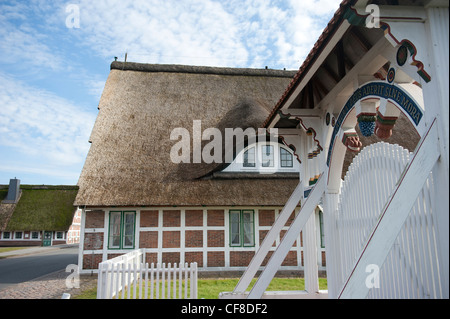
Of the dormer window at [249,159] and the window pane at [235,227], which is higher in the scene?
the dormer window at [249,159]

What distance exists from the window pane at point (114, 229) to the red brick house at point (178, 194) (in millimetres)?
39

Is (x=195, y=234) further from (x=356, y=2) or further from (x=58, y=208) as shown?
(x=58, y=208)

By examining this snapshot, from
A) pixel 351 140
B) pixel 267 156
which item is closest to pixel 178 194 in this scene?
pixel 267 156

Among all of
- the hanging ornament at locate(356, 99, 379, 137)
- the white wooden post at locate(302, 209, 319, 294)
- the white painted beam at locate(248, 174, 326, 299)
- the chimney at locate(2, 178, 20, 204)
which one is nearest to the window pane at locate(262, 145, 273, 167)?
the white wooden post at locate(302, 209, 319, 294)

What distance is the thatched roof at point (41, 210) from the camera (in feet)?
110

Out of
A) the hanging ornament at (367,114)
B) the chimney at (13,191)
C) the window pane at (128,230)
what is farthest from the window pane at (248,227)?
the chimney at (13,191)

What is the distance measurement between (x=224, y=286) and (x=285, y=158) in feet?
20.9

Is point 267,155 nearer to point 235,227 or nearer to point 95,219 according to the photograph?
point 235,227

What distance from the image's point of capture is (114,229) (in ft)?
44.5

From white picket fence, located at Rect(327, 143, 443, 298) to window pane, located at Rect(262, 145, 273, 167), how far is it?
9366 mm

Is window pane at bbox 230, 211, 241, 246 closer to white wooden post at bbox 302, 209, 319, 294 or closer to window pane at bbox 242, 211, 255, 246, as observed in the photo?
window pane at bbox 242, 211, 255, 246

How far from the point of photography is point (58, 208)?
112 feet

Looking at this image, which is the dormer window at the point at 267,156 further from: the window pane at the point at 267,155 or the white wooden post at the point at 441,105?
the white wooden post at the point at 441,105
